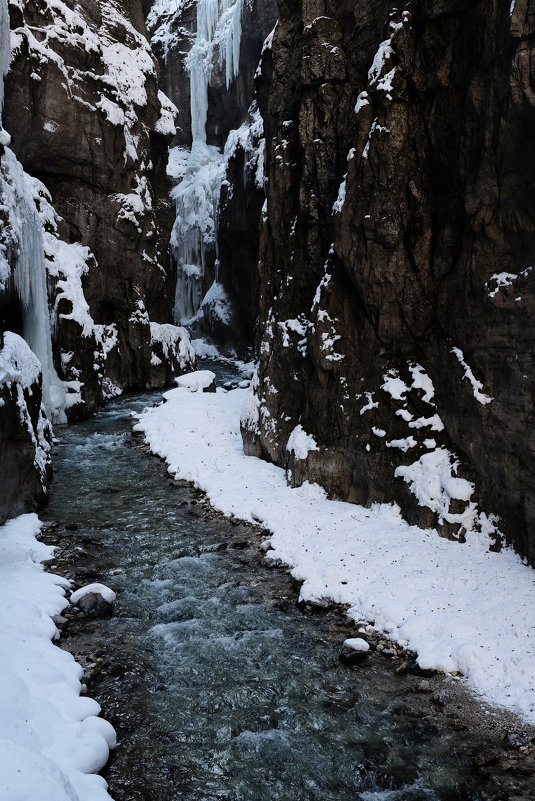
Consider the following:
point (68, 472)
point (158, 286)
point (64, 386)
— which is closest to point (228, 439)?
point (68, 472)

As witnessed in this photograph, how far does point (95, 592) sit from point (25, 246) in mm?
10338

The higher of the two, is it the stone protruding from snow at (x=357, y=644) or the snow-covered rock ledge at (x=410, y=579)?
the snow-covered rock ledge at (x=410, y=579)

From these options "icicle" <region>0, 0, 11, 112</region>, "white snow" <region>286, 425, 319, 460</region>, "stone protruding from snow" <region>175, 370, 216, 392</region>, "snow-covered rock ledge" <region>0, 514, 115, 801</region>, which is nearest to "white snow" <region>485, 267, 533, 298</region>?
"white snow" <region>286, 425, 319, 460</region>

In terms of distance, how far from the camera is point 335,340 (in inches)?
494

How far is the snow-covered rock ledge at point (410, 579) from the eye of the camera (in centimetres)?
705

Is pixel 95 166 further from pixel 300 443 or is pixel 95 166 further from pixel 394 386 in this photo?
pixel 394 386

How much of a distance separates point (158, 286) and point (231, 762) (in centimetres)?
3071

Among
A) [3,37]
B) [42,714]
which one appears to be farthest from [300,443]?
[3,37]

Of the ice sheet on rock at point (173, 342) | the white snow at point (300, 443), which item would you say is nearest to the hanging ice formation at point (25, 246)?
the white snow at point (300, 443)

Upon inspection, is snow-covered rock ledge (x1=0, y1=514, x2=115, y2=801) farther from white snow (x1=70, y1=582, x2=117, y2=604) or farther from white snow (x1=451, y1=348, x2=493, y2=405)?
white snow (x1=451, y1=348, x2=493, y2=405)

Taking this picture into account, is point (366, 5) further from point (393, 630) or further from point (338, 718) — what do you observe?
point (338, 718)

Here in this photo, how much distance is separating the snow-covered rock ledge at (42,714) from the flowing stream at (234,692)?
12.9 inches

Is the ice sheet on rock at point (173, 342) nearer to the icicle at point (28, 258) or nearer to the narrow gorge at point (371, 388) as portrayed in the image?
the narrow gorge at point (371, 388)

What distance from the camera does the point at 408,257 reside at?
438 inches
